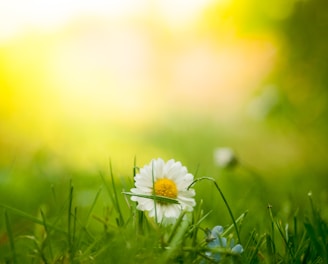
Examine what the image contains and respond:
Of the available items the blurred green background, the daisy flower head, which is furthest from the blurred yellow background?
the daisy flower head

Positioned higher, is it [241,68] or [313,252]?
[241,68]

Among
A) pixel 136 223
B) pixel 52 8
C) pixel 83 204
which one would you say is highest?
pixel 52 8

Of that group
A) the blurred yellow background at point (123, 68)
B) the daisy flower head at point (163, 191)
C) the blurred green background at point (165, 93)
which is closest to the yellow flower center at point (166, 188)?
the daisy flower head at point (163, 191)

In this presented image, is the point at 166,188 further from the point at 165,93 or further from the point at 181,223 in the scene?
the point at 165,93

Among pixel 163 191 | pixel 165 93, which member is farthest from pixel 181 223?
pixel 165 93

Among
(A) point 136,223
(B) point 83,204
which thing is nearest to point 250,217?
(B) point 83,204

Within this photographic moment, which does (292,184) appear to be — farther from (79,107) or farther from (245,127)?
(79,107)
